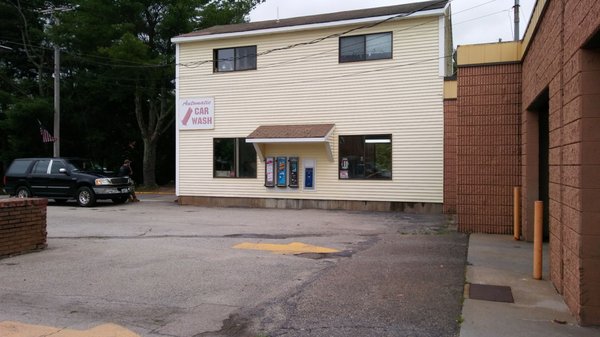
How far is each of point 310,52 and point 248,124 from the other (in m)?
3.56

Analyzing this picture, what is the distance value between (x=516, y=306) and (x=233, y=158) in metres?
14.8

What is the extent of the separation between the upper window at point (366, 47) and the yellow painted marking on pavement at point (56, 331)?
45.6ft

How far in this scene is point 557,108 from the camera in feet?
19.2

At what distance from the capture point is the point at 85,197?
1894 centimetres

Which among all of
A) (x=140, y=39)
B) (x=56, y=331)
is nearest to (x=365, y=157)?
(x=56, y=331)

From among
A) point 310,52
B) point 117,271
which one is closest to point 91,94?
point 310,52

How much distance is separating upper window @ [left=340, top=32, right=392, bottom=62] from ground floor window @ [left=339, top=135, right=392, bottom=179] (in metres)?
2.77

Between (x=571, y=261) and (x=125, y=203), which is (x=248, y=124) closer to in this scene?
(x=125, y=203)

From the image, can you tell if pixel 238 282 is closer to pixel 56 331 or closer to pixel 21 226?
pixel 56 331

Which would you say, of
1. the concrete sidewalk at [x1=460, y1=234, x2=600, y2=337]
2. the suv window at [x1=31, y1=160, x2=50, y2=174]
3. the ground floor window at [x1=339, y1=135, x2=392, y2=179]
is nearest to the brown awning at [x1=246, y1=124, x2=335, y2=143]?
the ground floor window at [x1=339, y1=135, x2=392, y2=179]

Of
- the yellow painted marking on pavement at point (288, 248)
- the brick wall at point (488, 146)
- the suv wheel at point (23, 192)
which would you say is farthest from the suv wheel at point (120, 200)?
the brick wall at point (488, 146)

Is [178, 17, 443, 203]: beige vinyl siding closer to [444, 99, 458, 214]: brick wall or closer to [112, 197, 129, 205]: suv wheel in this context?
[444, 99, 458, 214]: brick wall

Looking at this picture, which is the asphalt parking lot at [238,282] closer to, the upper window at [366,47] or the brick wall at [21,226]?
the brick wall at [21,226]

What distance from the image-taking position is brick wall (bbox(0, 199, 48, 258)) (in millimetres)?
8781
